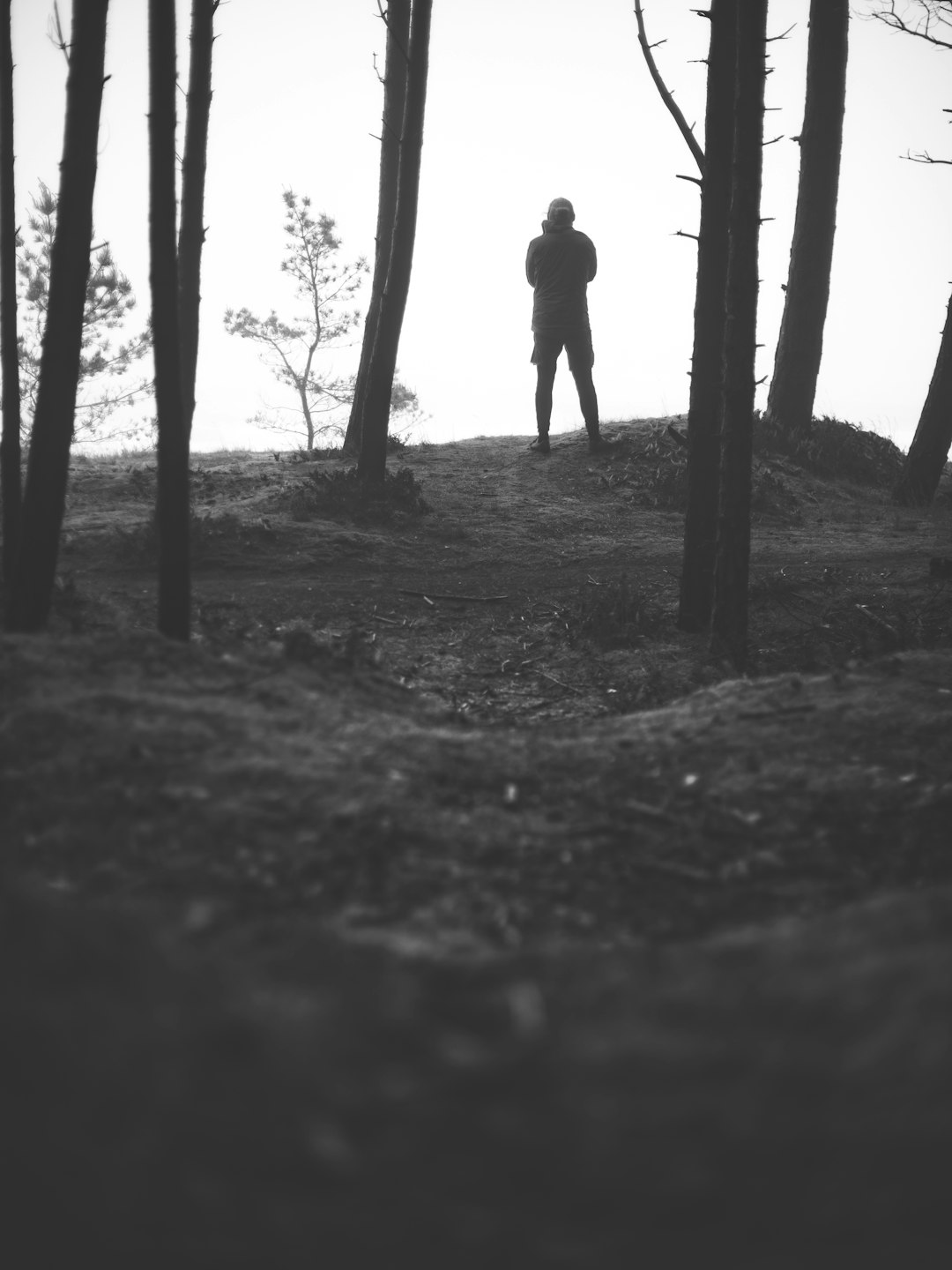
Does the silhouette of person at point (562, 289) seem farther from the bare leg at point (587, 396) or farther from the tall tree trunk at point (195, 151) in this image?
the tall tree trunk at point (195, 151)

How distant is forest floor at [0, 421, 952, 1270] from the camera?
145cm

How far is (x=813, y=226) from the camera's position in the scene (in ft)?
47.8

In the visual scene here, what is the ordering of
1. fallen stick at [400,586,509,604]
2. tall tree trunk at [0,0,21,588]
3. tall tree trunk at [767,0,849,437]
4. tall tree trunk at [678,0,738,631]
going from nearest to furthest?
tall tree trunk at [0,0,21,588] < tall tree trunk at [678,0,738,631] < fallen stick at [400,586,509,604] < tall tree trunk at [767,0,849,437]

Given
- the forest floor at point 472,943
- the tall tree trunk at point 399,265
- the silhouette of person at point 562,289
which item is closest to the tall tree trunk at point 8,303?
the forest floor at point 472,943

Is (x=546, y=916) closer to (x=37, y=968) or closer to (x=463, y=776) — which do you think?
(x=463, y=776)

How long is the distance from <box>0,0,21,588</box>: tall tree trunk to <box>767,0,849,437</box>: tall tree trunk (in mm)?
10412

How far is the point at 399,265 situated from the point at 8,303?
5282mm

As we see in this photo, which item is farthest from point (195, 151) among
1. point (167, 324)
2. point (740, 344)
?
point (740, 344)

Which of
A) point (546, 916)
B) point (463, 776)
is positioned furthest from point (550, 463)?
point (546, 916)

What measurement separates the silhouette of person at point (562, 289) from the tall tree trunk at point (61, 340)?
24.0ft

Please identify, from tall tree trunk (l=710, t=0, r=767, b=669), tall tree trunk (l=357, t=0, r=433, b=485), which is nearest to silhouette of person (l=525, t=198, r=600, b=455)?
tall tree trunk (l=357, t=0, r=433, b=485)

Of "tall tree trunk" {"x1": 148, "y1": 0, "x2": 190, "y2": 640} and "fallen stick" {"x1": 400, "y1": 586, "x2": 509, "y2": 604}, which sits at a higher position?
"tall tree trunk" {"x1": 148, "y1": 0, "x2": 190, "y2": 640}

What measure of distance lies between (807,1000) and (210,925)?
155cm

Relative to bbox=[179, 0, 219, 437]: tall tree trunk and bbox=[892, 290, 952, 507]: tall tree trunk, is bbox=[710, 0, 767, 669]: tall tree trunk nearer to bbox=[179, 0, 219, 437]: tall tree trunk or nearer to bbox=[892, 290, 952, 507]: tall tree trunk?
bbox=[179, 0, 219, 437]: tall tree trunk
